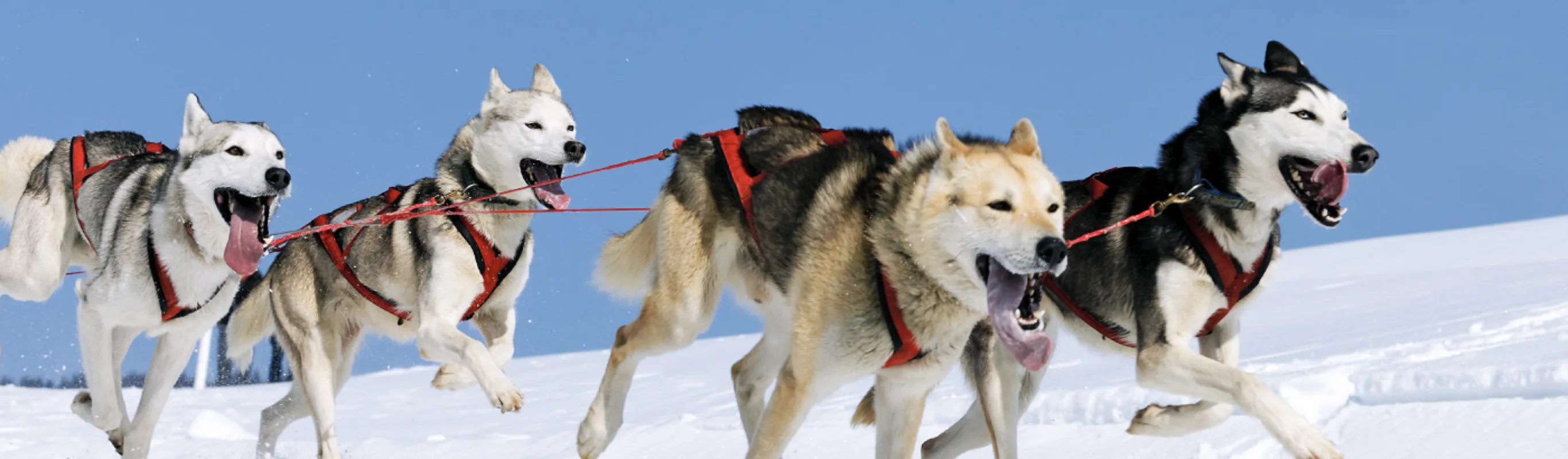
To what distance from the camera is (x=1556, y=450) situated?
602 cm

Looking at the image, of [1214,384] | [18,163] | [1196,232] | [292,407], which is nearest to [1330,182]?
[1196,232]

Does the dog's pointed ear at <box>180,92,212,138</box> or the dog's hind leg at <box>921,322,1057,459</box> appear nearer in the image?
the dog's hind leg at <box>921,322,1057,459</box>

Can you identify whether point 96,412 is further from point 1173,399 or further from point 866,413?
point 1173,399

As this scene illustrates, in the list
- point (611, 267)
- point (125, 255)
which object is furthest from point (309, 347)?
point (611, 267)

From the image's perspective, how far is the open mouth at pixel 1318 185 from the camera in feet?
A: 16.2

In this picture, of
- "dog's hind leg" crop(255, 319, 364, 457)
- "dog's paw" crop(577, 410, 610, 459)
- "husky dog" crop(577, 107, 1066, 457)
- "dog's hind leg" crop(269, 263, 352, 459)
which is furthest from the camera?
"dog's hind leg" crop(255, 319, 364, 457)

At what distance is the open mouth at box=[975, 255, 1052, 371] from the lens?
13.0 feet

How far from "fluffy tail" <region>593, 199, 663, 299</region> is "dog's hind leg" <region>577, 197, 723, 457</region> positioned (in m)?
0.22

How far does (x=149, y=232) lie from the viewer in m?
6.41

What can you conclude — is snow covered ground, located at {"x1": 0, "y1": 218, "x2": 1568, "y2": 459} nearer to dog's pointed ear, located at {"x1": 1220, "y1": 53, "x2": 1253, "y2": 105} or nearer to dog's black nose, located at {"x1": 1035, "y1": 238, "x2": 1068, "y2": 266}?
dog's pointed ear, located at {"x1": 1220, "y1": 53, "x2": 1253, "y2": 105}

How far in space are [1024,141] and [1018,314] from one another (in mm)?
725

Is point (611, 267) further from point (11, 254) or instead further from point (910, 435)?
point (11, 254)

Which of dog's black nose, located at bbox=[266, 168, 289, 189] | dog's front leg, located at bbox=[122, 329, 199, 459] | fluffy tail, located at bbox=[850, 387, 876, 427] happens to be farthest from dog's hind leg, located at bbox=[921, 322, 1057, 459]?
dog's front leg, located at bbox=[122, 329, 199, 459]

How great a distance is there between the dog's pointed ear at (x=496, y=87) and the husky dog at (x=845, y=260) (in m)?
1.01
